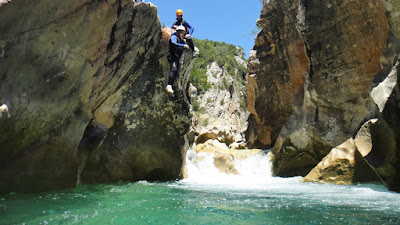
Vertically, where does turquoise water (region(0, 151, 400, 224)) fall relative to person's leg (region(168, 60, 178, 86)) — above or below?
below

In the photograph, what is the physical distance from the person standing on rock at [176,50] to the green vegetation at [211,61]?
2793 centimetres

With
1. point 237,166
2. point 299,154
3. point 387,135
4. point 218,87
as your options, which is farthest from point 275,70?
point 218,87

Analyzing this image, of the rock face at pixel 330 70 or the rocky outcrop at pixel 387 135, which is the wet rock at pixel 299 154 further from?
the rocky outcrop at pixel 387 135

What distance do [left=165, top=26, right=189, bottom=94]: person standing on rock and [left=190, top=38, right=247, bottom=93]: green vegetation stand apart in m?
27.9

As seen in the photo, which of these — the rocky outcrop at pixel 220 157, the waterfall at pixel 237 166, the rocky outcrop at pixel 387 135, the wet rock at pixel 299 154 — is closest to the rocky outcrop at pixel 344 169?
the rocky outcrop at pixel 387 135

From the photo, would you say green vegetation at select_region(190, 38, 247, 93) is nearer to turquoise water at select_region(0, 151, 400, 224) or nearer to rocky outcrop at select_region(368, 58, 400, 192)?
rocky outcrop at select_region(368, 58, 400, 192)

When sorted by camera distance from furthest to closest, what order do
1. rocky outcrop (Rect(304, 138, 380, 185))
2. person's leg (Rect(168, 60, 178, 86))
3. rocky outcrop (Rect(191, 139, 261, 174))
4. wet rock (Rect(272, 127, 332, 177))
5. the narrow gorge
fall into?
rocky outcrop (Rect(191, 139, 261, 174)) → wet rock (Rect(272, 127, 332, 177)) → person's leg (Rect(168, 60, 178, 86)) → rocky outcrop (Rect(304, 138, 380, 185)) → the narrow gorge

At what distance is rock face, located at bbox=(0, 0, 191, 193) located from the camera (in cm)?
431

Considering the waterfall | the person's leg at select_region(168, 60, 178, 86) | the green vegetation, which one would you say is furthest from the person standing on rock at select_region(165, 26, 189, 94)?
the green vegetation

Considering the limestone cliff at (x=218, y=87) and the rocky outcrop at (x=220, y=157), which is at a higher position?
the limestone cliff at (x=218, y=87)

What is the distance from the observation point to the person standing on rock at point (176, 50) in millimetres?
8922

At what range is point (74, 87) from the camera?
5.34 m

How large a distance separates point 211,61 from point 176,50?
3182 centimetres

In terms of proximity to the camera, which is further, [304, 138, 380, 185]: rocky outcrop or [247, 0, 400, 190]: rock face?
[247, 0, 400, 190]: rock face
